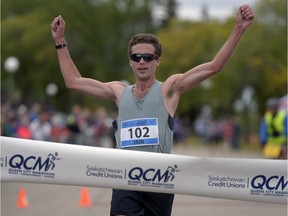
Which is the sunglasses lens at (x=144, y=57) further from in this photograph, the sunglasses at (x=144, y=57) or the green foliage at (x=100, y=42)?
the green foliage at (x=100, y=42)

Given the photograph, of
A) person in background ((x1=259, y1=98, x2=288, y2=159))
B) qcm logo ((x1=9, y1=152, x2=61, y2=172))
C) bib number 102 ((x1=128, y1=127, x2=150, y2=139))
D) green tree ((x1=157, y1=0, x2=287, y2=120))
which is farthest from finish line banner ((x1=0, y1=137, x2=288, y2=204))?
green tree ((x1=157, y1=0, x2=287, y2=120))

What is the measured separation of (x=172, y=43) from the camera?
6359 cm

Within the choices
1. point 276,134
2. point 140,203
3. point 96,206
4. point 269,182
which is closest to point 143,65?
point 140,203

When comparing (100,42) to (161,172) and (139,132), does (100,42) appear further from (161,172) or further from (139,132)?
(139,132)

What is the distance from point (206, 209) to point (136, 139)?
6.08m

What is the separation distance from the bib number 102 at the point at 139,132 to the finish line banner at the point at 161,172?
13cm

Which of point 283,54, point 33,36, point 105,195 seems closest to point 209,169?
point 105,195

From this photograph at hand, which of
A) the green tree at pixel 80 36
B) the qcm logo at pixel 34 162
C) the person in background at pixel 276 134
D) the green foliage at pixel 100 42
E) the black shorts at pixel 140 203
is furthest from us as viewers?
the green tree at pixel 80 36

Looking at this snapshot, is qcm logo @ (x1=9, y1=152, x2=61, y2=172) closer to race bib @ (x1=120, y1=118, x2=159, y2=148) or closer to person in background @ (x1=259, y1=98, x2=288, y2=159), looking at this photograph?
race bib @ (x1=120, y1=118, x2=159, y2=148)

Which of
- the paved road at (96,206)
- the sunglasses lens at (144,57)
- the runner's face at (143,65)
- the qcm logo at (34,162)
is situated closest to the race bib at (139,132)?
the runner's face at (143,65)

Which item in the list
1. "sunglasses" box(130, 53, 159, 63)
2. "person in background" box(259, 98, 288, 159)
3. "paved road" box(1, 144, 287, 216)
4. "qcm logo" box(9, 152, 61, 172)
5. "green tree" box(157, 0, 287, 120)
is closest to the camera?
"sunglasses" box(130, 53, 159, 63)

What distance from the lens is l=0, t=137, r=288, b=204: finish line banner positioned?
5391 millimetres

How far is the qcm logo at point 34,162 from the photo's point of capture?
5602 mm

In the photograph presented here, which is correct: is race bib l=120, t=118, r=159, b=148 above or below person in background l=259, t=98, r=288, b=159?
Answer: below
